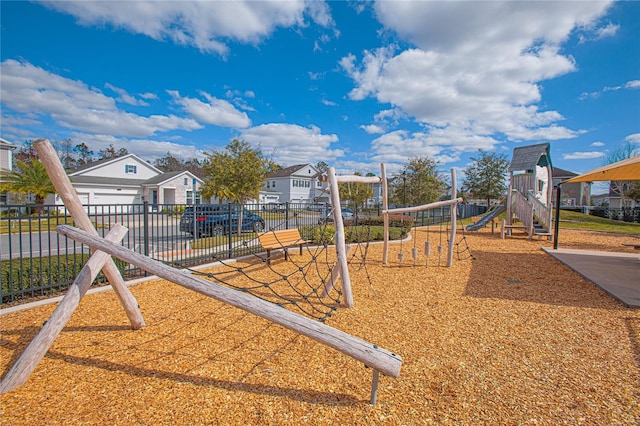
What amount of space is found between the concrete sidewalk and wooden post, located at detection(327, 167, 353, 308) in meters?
4.08

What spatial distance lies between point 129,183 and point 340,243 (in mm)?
31702

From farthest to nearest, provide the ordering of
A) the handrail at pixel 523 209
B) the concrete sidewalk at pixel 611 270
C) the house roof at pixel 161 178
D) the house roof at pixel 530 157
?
1. the house roof at pixel 161 178
2. the house roof at pixel 530 157
3. the handrail at pixel 523 209
4. the concrete sidewalk at pixel 611 270

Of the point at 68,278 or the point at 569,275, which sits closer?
the point at 68,278

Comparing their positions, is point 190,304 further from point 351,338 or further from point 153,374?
point 351,338

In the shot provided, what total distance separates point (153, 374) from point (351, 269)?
4.87m

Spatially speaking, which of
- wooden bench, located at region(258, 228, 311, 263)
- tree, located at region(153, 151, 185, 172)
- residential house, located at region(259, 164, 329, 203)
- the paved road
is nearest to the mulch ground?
the paved road

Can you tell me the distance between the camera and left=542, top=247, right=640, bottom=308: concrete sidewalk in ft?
16.8

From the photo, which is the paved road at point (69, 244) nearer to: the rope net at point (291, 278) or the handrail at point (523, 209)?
the rope net at point (291, 278)

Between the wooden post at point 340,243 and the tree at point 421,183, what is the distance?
79.3 feet

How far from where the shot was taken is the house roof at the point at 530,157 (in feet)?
50.5

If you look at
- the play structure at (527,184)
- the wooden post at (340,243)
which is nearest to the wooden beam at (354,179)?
the wooden post at (340,243)

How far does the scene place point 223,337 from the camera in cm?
365

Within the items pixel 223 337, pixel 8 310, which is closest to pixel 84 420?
pixel 223 337

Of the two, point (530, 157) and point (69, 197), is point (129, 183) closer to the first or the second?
point (69, 197)
